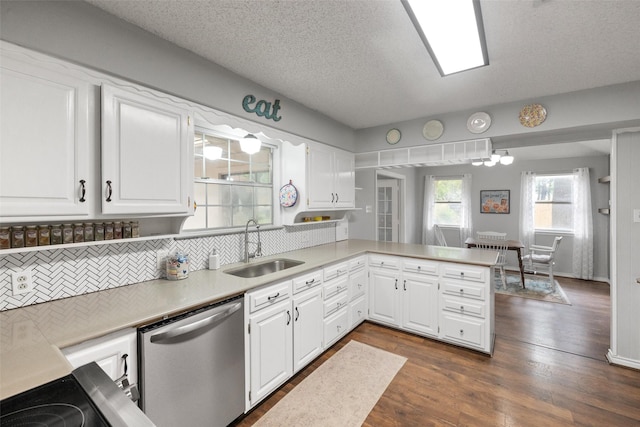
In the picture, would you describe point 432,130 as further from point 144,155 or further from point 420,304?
point 144,155

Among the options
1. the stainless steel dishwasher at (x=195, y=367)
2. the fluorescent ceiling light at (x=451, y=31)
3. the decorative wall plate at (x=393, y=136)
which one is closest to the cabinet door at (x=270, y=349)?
the stainless steel dishwasher at (x=195, y=367)

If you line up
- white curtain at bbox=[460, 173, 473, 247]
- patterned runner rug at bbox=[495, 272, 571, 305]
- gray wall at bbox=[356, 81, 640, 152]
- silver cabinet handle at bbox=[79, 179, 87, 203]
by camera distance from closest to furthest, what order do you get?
silver cabinet handle at bbox=[79, 179, 87, 203]
gray wall at bbox=[356, 81, 640, 152]
patterned runner rug at bbox=[495, 272, 571, 305]
white curtain at bbox=[460, 173, 473, 247]

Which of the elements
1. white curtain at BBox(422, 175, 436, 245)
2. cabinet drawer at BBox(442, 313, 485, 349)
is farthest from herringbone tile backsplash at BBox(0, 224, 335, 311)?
white curtain at BBox(422, 175, 436, 245)

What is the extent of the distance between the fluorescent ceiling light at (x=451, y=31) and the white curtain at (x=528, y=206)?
4.91 m

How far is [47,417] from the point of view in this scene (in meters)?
0.77

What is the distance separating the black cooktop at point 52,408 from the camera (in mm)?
749

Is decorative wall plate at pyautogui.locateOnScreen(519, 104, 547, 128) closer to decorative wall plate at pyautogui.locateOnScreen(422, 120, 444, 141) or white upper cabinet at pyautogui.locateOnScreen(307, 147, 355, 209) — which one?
decorative wall plate at pyautogui.locateOnScreen(422, 120, 444, 141)

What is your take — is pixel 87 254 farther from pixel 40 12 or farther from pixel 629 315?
pixel 629 315

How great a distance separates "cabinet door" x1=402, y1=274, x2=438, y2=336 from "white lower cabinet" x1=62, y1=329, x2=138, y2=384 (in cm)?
253

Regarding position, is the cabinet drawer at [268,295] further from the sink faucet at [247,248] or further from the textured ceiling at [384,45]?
the textured ceiling at [384,45]

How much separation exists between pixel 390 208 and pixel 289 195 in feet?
11.6

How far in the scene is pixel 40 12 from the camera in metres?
1.39

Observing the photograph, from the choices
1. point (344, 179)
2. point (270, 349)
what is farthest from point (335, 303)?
point (344, 179)

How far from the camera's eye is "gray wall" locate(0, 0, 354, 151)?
1.36m
